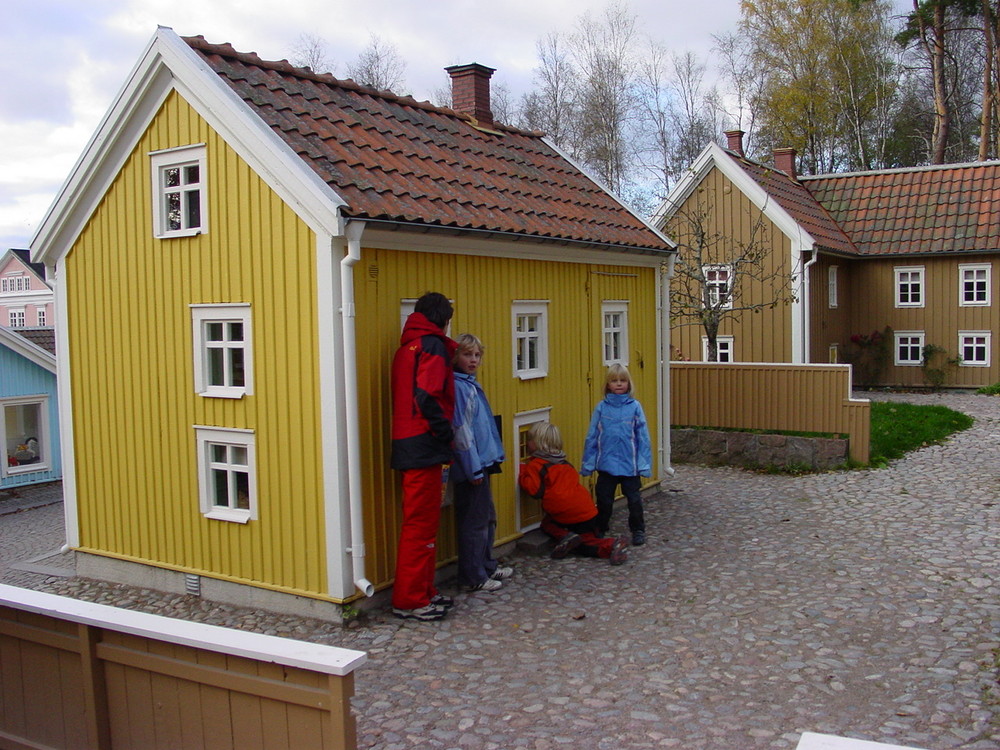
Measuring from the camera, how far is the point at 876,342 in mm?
24422

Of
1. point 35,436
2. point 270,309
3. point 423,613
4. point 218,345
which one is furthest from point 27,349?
point 423,613

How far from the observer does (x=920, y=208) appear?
24.6 metres

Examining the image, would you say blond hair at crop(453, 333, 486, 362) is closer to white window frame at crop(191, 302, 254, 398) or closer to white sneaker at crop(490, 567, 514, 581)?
white window frame at crop(191, 302, 254, 398)

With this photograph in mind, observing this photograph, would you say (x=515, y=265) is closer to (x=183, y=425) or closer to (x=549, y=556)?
(x=549, y=556)

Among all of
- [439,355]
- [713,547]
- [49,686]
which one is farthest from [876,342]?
[49,686]

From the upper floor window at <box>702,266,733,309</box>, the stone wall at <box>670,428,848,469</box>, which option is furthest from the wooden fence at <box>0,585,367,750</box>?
the upper floor window at <box>702,266,733,309</box>

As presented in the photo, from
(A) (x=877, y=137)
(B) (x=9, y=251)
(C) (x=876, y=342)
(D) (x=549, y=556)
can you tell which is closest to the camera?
(D) (x=549, y=556)

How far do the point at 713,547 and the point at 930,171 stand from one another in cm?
1940

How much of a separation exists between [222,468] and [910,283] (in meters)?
20.9

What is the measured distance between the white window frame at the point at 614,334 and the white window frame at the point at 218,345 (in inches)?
180

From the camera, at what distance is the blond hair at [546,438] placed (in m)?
9.55

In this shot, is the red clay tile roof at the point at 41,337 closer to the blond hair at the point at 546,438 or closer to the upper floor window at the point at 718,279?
the upper floor window at the point at 718,279

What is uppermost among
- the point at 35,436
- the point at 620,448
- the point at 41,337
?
the point at 41,337

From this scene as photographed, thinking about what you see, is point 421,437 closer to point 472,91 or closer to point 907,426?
point 472,91
